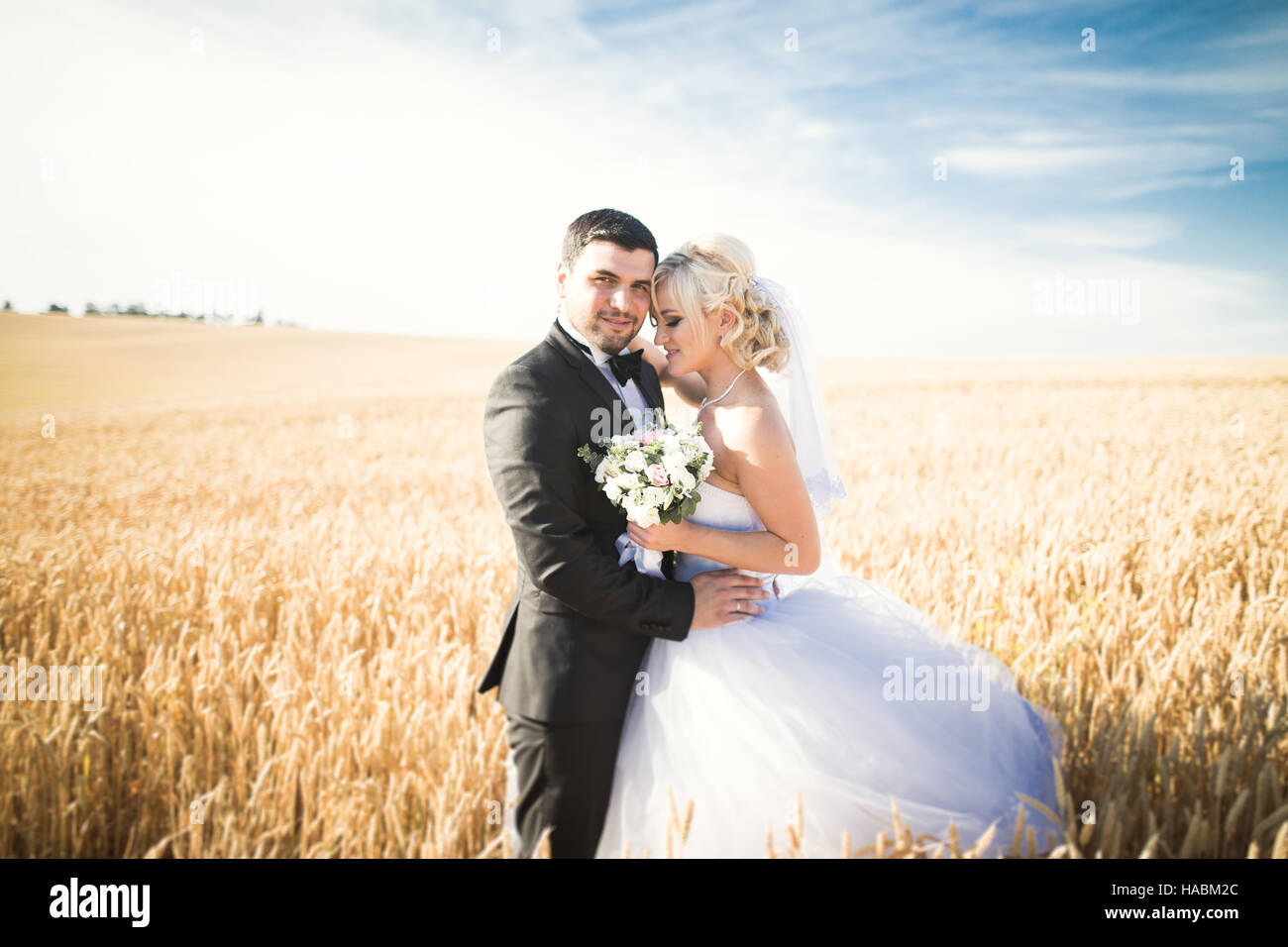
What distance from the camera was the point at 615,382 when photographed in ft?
8.32

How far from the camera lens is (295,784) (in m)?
2.50

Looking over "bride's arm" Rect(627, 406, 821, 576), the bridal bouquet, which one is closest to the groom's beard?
the bridal bouquet

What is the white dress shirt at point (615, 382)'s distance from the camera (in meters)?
2.41

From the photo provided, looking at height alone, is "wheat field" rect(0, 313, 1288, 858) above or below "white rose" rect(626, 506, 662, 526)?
below

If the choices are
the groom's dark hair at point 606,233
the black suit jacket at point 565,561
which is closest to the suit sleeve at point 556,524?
the black suit jacket at point 565,561

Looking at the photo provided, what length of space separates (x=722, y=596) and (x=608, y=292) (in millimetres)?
1154

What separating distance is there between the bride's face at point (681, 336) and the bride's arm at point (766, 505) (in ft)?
0.88

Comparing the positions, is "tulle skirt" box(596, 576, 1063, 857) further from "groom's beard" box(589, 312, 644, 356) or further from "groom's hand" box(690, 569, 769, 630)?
"groom's beard" box(589, 312, 644, 356)

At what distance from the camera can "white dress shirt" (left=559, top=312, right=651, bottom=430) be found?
2.41 m

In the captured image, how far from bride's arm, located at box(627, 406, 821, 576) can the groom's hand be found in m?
0.06
